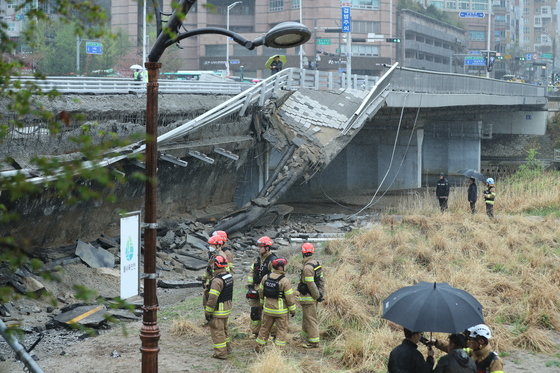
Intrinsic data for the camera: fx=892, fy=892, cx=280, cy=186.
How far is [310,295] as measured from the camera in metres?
12.7

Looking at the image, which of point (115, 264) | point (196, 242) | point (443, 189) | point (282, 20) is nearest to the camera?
point (115, 264)

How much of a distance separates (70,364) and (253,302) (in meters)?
2.67

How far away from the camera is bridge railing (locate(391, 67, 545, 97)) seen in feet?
107

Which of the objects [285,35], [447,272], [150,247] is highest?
[285,35]

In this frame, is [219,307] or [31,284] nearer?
[219,307]

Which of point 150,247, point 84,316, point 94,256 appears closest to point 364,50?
point 94,256

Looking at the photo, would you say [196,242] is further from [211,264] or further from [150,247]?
[150,247]

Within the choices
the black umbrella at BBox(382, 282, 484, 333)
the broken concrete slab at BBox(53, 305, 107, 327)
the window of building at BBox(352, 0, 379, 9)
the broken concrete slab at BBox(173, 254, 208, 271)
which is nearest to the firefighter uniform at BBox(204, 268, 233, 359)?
the broken concrete slab at BBox(53, 305, 107, 327)

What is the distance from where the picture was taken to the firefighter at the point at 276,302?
12055 mm

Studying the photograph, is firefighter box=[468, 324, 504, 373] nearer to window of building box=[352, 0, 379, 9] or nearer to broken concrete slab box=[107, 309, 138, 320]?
broken concrete slab box=[107, 309, 138, 320]

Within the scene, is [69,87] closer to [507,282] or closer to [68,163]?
[507,282]

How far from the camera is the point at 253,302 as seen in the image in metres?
12.8

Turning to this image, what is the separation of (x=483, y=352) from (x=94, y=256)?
12.6 metres

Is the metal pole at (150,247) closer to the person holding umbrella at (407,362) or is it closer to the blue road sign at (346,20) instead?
the person holding umbrella at (407,362)
